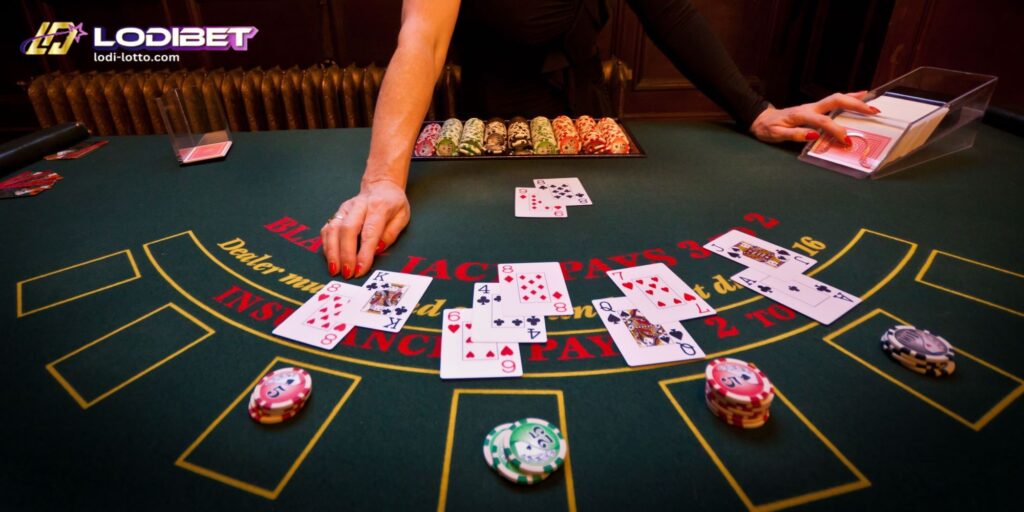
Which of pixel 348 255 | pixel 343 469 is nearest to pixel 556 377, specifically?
pixel 343 469

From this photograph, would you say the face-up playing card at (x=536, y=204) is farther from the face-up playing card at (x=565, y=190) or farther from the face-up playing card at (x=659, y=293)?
→ the face-up playing card at (x=659, y=293)

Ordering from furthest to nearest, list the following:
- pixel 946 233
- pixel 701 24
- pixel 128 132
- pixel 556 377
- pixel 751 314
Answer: pixel 128 132
pixel 701 24
pixel 946 233
pixel 751 314
pixel 556 377

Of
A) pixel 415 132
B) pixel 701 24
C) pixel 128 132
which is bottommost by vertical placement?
pixel 128 132

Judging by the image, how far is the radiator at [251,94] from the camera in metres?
3.50

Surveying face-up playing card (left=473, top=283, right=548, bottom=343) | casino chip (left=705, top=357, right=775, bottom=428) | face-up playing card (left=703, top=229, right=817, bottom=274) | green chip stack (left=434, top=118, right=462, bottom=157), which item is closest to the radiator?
green chip stack (left=434, top=118, right=462, bottom=157)

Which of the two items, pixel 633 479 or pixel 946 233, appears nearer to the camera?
pixel 633 479

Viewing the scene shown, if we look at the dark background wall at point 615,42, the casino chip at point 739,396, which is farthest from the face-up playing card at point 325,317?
the dark background wall at point 615,42

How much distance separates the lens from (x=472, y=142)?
189cm

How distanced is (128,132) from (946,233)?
181 inches

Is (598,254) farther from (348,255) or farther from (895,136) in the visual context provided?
(895,136)

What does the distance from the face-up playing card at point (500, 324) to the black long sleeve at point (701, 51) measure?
4.92ft

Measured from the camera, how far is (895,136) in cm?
164

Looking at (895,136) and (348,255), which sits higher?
(895,136)

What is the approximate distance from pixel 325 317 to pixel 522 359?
1.35ft
